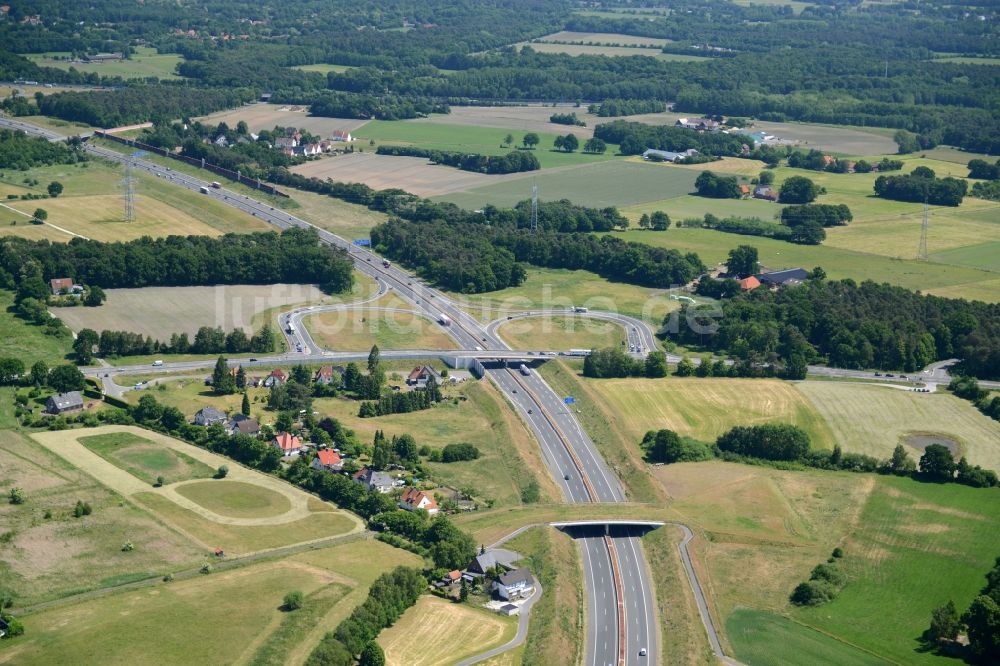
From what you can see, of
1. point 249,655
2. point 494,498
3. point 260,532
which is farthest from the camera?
point 494,498

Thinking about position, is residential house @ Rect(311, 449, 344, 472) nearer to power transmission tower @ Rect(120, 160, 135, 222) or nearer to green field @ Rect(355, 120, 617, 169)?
power transmission tower @ Rect(120, 160, 135, 222)

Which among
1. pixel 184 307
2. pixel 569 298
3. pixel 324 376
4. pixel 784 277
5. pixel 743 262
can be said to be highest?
pixel 743 262

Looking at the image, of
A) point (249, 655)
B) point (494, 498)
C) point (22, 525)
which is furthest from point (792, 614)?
point (22, 525)

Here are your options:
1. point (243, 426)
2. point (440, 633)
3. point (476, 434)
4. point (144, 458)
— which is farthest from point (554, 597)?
point (144, 458)

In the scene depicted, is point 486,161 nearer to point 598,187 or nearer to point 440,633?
point 598,187

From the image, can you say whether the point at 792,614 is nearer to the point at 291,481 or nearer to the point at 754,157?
the point at 291,481

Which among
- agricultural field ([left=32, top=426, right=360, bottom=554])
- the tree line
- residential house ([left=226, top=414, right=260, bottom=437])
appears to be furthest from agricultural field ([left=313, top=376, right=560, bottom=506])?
the tree line
